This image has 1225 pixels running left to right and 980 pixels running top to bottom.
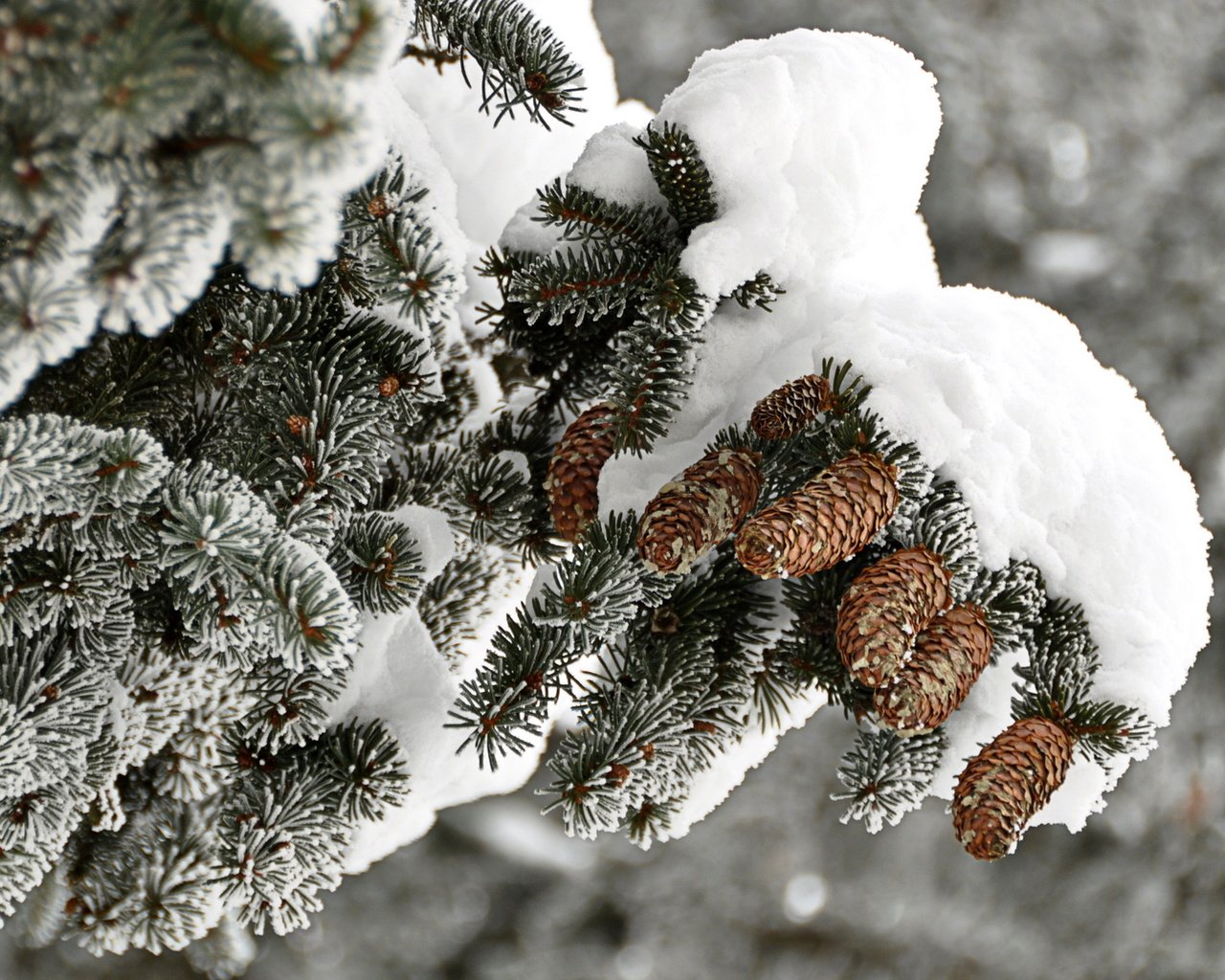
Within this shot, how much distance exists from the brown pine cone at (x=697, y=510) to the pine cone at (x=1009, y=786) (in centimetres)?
20

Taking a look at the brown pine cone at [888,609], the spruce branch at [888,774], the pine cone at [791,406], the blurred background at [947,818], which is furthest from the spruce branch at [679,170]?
the blurred background at [947,818]

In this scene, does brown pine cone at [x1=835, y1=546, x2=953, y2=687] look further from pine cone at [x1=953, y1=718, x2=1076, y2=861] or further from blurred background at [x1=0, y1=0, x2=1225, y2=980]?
blurred background at [x1=0, y1=0, x2=1225, y2=980]

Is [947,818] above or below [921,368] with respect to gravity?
above

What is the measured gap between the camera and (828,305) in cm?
64

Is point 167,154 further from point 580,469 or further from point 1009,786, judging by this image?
point 1009,786

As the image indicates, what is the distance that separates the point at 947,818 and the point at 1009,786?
1.88 metres

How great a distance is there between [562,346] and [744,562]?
10.1 inches

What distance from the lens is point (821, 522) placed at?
52 centimetres

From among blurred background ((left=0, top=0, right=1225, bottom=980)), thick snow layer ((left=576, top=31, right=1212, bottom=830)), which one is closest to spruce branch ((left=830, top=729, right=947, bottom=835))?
thick snow layer ((left=576, top=31, right=1212, bottom=830))

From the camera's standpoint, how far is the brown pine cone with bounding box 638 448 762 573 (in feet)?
1.82

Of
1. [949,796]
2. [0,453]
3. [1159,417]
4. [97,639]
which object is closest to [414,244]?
[0,453]

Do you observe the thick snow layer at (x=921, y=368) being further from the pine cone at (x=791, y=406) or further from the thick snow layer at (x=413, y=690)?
the thick snow layer at (x=413, y=690)

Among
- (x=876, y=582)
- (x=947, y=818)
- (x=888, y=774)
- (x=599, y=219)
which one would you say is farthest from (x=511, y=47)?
(x=947, y=818)

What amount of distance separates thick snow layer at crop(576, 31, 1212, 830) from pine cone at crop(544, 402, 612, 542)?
0.05 feet
